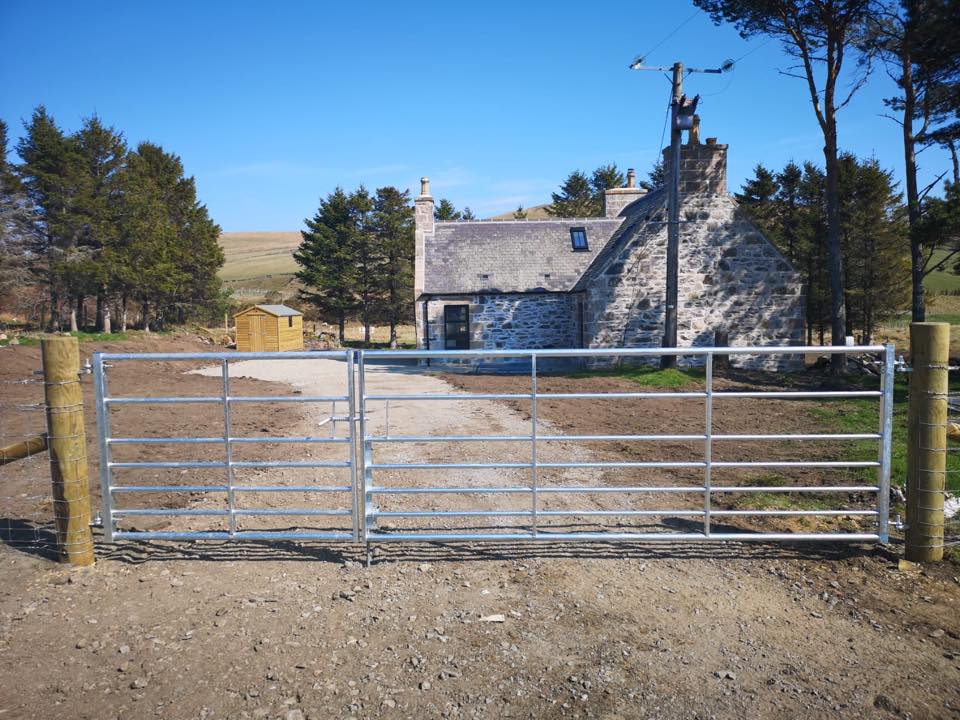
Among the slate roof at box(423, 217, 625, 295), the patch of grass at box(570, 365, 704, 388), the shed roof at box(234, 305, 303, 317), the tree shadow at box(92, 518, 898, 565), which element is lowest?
the tree shadow at box(92, 518, 898, 565)

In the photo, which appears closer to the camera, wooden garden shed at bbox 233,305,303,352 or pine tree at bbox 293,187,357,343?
wooden garden shed at bbox 233,305,303,352

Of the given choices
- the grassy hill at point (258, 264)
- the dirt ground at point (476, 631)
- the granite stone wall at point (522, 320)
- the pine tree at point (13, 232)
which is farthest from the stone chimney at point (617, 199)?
the grassy hill at point (258, 264)

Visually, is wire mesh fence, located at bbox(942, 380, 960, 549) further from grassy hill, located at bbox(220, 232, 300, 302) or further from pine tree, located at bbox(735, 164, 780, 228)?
Result: grassy hill, located at bbox(220, 232, 300, 302)

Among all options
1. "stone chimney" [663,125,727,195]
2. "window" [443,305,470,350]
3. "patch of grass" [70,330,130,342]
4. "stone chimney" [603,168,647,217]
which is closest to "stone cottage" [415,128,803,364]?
"stone chimney" [663,125,727,195]

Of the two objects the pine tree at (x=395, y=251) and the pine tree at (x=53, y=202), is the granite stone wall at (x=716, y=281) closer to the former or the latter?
the pine tree at (x=395, y=251)

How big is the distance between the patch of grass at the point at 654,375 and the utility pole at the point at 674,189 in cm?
55

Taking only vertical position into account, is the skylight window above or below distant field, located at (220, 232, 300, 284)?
below

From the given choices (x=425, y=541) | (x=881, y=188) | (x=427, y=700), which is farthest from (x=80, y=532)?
(x=881, y=188)

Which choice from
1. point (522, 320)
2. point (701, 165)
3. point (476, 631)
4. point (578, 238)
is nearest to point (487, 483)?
point (476, 631)

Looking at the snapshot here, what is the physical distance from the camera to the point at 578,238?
26.0 m

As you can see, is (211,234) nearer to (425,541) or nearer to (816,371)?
(816,371)

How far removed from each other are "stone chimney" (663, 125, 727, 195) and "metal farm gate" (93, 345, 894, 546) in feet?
38.1

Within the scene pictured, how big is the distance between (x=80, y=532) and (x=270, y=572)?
155 centimetres

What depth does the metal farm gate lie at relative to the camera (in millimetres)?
4941
